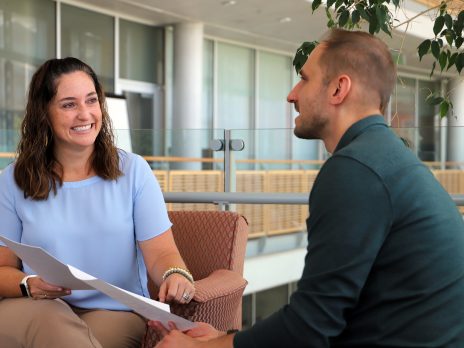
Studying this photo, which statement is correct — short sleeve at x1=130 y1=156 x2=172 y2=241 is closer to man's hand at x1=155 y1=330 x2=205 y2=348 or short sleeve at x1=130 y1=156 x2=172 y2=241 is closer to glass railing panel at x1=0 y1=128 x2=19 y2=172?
man's hand at x1=155 y1=330 x2=205 y2=348

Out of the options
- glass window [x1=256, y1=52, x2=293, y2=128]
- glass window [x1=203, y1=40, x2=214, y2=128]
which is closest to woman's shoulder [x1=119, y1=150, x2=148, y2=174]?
glass window [x1=203, y1=40, x2=214, y2=128]

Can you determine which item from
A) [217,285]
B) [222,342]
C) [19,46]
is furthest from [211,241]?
[19,46]

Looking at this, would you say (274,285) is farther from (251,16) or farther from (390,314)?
(251,16)

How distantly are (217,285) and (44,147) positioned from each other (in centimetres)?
70

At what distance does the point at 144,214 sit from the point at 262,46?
1179 cm

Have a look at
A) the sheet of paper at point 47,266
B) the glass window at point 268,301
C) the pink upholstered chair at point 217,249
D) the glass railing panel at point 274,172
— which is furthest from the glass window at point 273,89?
the sheet of paper at point 47,266

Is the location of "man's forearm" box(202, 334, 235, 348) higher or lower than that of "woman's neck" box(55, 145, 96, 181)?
lower

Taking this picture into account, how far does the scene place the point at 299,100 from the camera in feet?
4.32

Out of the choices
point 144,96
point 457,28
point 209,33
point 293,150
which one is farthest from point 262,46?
point 457,28

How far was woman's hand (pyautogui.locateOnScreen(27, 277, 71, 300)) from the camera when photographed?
1.86m

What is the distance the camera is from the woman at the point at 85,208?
6.54ft

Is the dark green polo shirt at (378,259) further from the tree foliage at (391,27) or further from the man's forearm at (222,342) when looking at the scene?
the tree foliage at (391,27)

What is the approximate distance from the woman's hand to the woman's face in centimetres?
46

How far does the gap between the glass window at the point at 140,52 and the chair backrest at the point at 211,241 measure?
871cm
